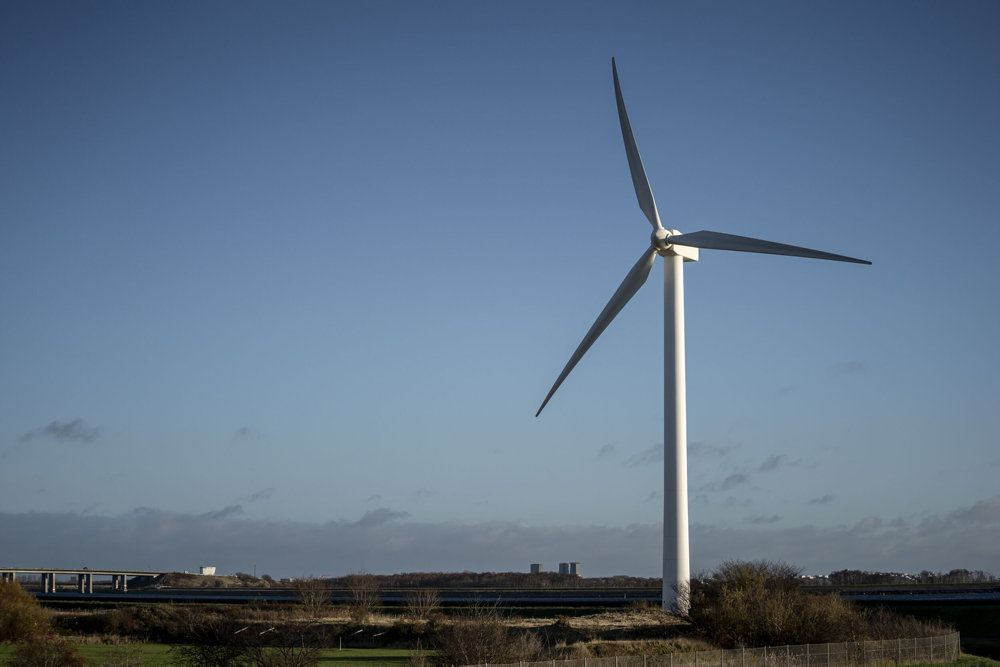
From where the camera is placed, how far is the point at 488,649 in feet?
142

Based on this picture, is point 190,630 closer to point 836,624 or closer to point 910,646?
point 836,624

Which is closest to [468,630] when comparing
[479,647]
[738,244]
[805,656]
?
[479,647]

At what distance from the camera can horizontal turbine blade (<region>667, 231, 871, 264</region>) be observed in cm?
5459

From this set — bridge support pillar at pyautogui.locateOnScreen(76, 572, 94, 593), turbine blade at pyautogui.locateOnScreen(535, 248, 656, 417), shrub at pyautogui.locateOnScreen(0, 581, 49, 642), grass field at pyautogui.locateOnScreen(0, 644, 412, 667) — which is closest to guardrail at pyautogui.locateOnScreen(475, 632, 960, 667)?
grass field at pyautogui.locateOnScreen(0, 644, 412, 667)

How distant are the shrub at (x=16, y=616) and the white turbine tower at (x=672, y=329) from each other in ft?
123

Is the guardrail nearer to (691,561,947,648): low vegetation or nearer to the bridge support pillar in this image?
(691,561,947,648): low vegetation

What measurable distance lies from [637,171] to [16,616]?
49.4 m

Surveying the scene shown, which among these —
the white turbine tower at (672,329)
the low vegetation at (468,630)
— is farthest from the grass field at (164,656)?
the white turbine tower at (672,329)

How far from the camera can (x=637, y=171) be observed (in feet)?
204

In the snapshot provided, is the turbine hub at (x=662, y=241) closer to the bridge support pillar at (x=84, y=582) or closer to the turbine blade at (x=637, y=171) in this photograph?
the turbine blade at (x=637, y=171)

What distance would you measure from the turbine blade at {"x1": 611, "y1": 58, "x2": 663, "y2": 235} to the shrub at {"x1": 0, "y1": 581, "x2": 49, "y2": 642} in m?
47.0

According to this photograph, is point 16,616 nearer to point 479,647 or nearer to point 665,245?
point 479,647

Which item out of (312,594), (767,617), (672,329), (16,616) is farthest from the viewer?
(312,594)

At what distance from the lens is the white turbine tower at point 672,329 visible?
56938 mm
